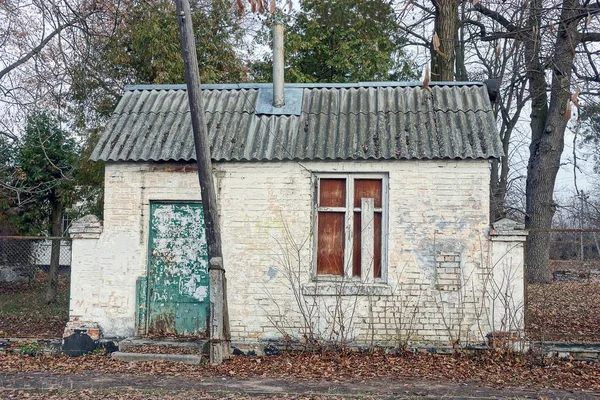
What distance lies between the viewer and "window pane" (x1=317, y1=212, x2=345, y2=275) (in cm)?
998

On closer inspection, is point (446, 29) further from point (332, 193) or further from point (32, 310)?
point (32, 310)

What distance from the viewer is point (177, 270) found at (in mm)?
10133

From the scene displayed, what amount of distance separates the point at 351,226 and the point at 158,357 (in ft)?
11.6

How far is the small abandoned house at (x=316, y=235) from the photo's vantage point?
31.7 feet

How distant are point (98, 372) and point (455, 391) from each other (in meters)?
4.89

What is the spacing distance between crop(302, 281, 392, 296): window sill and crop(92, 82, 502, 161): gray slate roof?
1.96m

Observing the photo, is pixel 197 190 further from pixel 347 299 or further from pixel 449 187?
pixel 449 187

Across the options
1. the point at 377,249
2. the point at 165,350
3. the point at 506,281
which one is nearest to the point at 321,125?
the point at 377,249

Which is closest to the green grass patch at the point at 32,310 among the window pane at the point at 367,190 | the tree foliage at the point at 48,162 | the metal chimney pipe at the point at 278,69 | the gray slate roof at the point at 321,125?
the tree foliage at the point at 48,162

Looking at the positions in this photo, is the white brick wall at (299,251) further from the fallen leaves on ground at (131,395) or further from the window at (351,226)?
the fallen leaves on ground at (131,395)

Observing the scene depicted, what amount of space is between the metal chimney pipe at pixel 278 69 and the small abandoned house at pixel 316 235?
54cm

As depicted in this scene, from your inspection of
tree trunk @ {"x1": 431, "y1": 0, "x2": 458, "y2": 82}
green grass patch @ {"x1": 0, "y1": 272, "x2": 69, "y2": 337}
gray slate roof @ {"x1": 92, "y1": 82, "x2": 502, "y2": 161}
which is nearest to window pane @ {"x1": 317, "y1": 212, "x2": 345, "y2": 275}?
gray slate roof @ {"x1": 92, "y1": 82, "x2": 502, "y2": 161}

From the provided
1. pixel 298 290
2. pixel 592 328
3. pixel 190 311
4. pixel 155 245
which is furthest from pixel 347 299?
pixel 592 328

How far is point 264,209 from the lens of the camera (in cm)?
997
